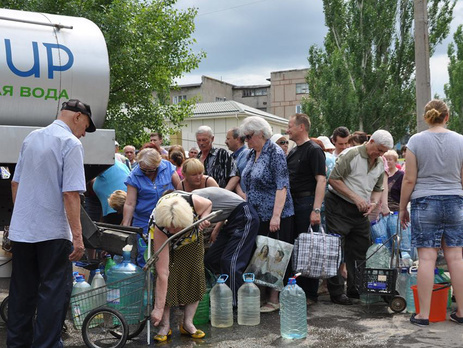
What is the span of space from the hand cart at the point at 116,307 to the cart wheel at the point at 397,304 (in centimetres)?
233

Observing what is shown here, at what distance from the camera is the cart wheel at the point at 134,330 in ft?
16.1

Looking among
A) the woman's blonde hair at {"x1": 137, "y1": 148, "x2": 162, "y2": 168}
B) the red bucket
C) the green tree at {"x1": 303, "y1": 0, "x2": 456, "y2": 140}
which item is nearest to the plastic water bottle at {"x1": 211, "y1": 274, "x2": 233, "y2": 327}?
the woman's blonde hair at {"x1": 137, "y1": 148, "x2": 162, "y2": 168}

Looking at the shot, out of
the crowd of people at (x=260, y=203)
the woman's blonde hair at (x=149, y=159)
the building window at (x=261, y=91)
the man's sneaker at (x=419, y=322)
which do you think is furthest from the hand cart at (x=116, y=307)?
the building window at (x=261, y=91)

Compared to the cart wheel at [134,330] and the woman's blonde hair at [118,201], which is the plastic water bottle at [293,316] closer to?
the cart wheel at [134,330]

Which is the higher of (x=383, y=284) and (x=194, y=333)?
(x=383, y=284)

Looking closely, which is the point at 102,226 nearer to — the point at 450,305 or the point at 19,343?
the point at 19,343

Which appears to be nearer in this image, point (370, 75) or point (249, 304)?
point (249, 304)

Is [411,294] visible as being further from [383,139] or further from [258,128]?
[258,128]

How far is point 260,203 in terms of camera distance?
20.6 ft

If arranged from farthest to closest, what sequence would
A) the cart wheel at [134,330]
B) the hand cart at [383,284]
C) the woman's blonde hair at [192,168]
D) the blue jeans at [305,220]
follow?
the blue jeans at [305,220], the hand cart at [383,284], the woman's blonde hair at [192,168], the cart wheel at [134,330]

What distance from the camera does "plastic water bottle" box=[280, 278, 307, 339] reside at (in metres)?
5.18

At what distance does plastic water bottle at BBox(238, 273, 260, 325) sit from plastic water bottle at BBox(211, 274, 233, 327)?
113 mm

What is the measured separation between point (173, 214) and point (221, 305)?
1276 millimetres

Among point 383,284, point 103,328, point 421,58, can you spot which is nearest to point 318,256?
point 383,284
